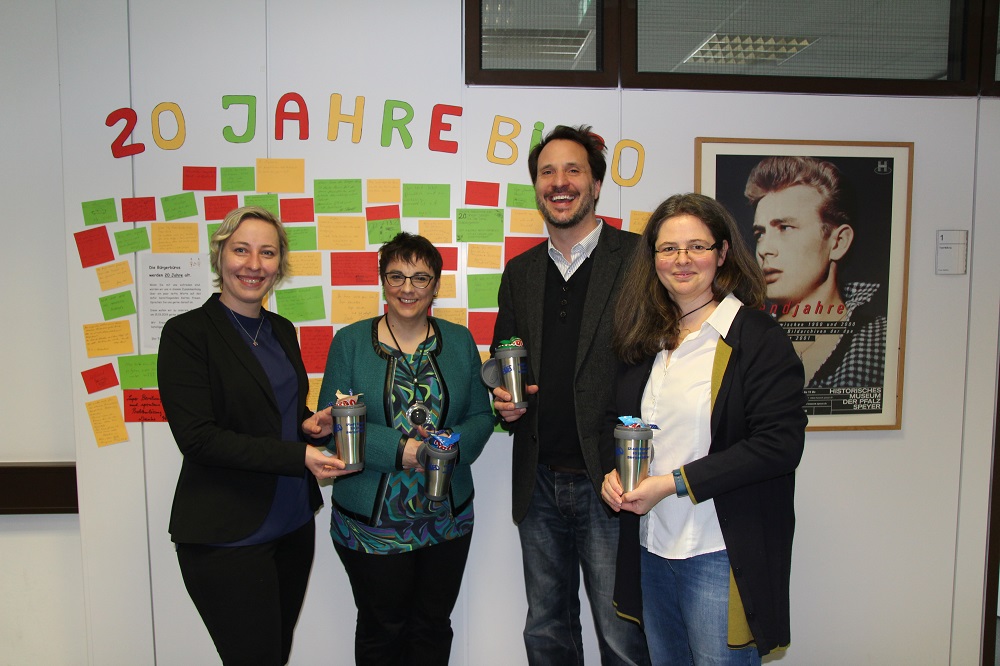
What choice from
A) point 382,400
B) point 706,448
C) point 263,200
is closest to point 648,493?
point 706,448

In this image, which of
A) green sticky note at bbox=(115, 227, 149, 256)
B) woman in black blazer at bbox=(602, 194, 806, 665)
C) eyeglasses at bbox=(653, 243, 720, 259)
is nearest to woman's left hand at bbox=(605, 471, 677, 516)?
woman in black blazer at bbox=(602, 194, 806, 665)

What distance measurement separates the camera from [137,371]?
92.2 inches

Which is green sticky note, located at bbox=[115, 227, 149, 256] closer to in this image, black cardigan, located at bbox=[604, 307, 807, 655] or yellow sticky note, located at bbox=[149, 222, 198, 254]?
yellow sticky note, located at bbox=[149, 222, 198, 254]

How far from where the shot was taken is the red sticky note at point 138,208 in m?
2.31

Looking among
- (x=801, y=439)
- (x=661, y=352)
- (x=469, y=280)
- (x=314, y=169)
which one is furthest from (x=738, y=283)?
(x=314, y=169)

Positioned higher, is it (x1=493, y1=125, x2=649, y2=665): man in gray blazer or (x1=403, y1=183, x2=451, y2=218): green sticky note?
(x1=403, y1=183, x2=451, y2=218): green sticky note

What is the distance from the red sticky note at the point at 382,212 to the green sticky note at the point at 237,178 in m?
0.47

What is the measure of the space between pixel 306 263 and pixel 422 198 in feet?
1.79

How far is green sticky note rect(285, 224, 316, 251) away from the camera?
235 centimetres

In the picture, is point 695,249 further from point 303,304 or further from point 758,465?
point 303,304

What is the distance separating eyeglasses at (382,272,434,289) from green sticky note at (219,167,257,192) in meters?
0.94

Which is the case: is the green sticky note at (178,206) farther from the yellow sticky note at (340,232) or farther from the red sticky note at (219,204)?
the yellow sticky note at (340,232)

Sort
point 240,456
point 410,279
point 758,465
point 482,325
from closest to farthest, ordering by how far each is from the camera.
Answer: point 758,465 < point 240,456 < point 410,279 < point 482,325

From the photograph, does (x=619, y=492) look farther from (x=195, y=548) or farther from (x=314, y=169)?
(x=314, y=169)
